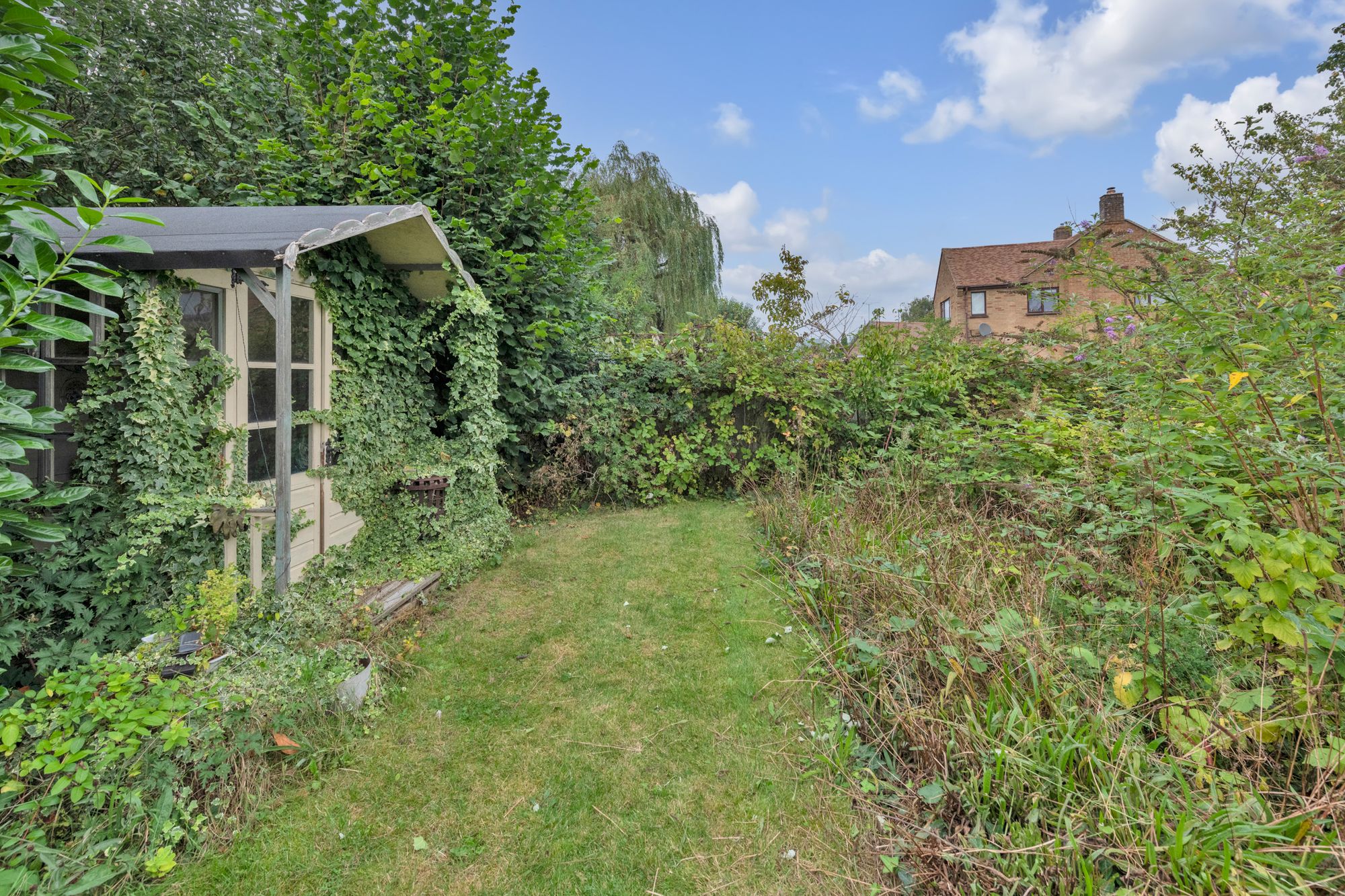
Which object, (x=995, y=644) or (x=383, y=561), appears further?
(x=383, y=561)

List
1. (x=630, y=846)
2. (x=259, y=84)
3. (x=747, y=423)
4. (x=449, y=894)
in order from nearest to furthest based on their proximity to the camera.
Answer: (x=449, y=894), (x=630, y=846), (x=259, y=84), (x=747, y=423)

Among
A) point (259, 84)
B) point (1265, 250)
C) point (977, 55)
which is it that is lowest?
point (1265, 250)

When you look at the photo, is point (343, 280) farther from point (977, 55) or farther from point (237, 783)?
point (977, 55)

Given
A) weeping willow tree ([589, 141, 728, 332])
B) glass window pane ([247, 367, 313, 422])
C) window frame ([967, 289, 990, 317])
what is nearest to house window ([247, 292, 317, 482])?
glass window pane ([247, 367, 313, 422])

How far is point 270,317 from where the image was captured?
12.2 ft

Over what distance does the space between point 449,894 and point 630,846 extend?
0.61 metres

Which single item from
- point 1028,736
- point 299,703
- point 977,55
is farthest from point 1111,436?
point 977,55

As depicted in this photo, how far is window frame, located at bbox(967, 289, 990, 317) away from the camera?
75.9 feet

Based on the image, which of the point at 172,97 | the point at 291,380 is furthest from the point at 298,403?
the point at 172,97

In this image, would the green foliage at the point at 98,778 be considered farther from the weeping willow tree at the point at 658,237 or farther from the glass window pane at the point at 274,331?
the weeping willow tree at the point at 658,237

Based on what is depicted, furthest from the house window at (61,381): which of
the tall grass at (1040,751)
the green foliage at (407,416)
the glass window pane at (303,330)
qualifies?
the tall grass at (1040,751)

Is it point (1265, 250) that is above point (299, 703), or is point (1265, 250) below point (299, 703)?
above

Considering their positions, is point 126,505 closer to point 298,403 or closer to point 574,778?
point 298,403

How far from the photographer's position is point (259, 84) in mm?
6172
